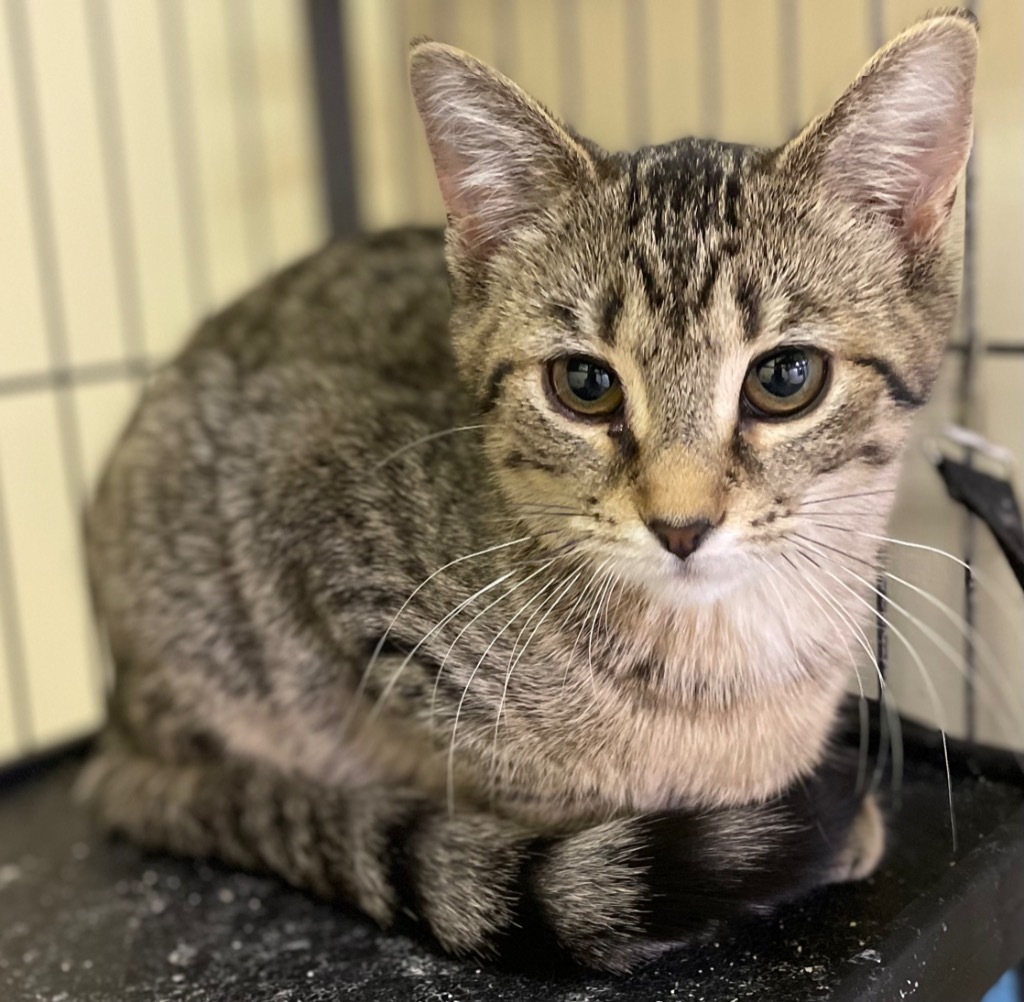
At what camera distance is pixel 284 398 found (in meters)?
1.13

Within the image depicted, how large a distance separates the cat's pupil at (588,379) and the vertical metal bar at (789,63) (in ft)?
1.88

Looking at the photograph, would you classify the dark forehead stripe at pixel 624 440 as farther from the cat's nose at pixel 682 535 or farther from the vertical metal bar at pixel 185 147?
the vertical metal bar at pixel 185 147

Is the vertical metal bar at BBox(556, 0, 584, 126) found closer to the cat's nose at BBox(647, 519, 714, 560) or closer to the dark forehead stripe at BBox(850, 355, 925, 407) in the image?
the dark forehead stripe at BBox(850, 355, 925, 407)

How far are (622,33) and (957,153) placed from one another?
82cm

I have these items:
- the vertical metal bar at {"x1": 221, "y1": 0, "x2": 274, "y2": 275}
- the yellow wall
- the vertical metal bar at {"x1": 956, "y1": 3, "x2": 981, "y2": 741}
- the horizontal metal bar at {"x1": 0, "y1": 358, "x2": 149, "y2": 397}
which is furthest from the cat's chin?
the vertical metal bar at {"x1": 221, "y1": 0, "x2": 274, "y2": 275}

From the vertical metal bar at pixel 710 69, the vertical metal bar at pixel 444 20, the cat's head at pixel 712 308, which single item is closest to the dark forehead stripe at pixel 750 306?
the cat's head at pixel 712 308

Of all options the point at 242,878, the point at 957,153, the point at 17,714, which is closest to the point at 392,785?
the point at 242,878

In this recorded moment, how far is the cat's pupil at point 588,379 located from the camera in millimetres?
790

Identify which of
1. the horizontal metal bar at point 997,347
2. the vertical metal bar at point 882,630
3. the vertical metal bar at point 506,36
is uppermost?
the vertical metal bar at point 506,36

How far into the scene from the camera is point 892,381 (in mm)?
786

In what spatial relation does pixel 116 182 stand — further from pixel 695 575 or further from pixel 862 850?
pixel 862 850

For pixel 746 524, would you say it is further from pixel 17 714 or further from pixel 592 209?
pixel 17 714

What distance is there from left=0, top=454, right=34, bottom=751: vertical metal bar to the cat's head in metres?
1.12

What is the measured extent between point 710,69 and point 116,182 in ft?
3.14
